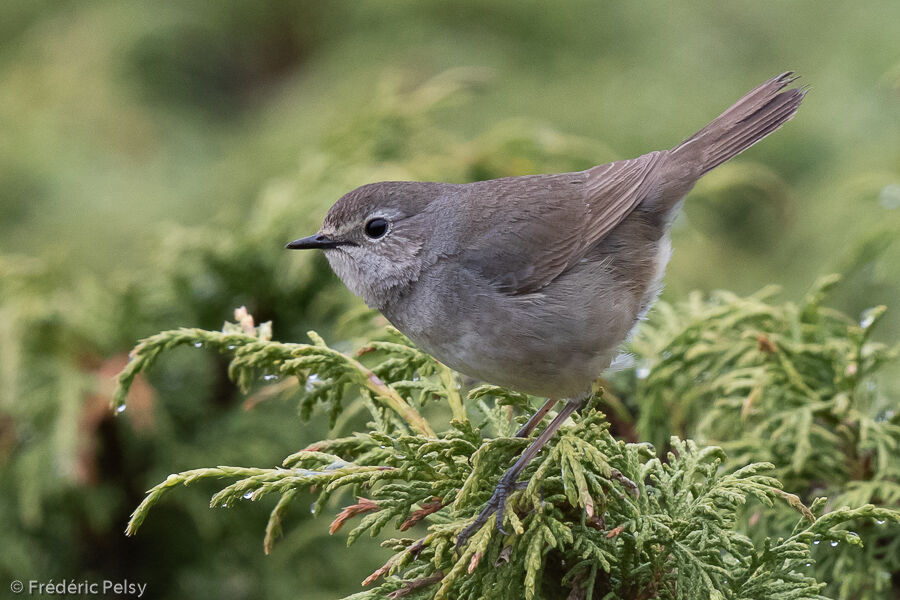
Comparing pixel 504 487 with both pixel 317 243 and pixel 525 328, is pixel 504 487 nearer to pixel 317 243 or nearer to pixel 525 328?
pixel 525 328

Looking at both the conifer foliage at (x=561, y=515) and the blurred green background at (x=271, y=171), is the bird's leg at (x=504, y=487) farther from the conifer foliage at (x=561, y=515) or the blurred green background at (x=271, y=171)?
the blurred green background at (x=271, y=171)

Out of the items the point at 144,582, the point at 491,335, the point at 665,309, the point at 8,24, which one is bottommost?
the point at 144,582

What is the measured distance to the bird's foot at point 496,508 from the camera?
2232 mm

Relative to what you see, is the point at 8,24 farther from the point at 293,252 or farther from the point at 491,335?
the point at 491,335

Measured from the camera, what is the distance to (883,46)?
236 inches

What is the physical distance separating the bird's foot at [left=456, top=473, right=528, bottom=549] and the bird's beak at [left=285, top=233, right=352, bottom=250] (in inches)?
42.3

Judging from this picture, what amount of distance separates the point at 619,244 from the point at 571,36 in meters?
4.69

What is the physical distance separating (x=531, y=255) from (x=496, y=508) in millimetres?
1003

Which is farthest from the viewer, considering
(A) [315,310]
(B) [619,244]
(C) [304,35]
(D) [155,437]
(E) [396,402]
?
(C) [304,35]

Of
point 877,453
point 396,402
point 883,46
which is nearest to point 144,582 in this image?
point 396,402

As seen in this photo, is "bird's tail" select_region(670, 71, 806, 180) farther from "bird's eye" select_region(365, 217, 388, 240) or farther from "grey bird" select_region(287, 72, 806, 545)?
→ "bird's eye" select_region(365, 217, 388, 240)

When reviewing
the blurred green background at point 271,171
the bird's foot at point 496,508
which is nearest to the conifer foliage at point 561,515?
the bird's foot at point 496,508

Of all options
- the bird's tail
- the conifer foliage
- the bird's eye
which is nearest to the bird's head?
the bird's eye

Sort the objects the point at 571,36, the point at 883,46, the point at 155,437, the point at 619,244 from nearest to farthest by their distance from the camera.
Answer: the point at 619,244 → the point at 155,437 → the point at 883,46 → the point at 571,36
